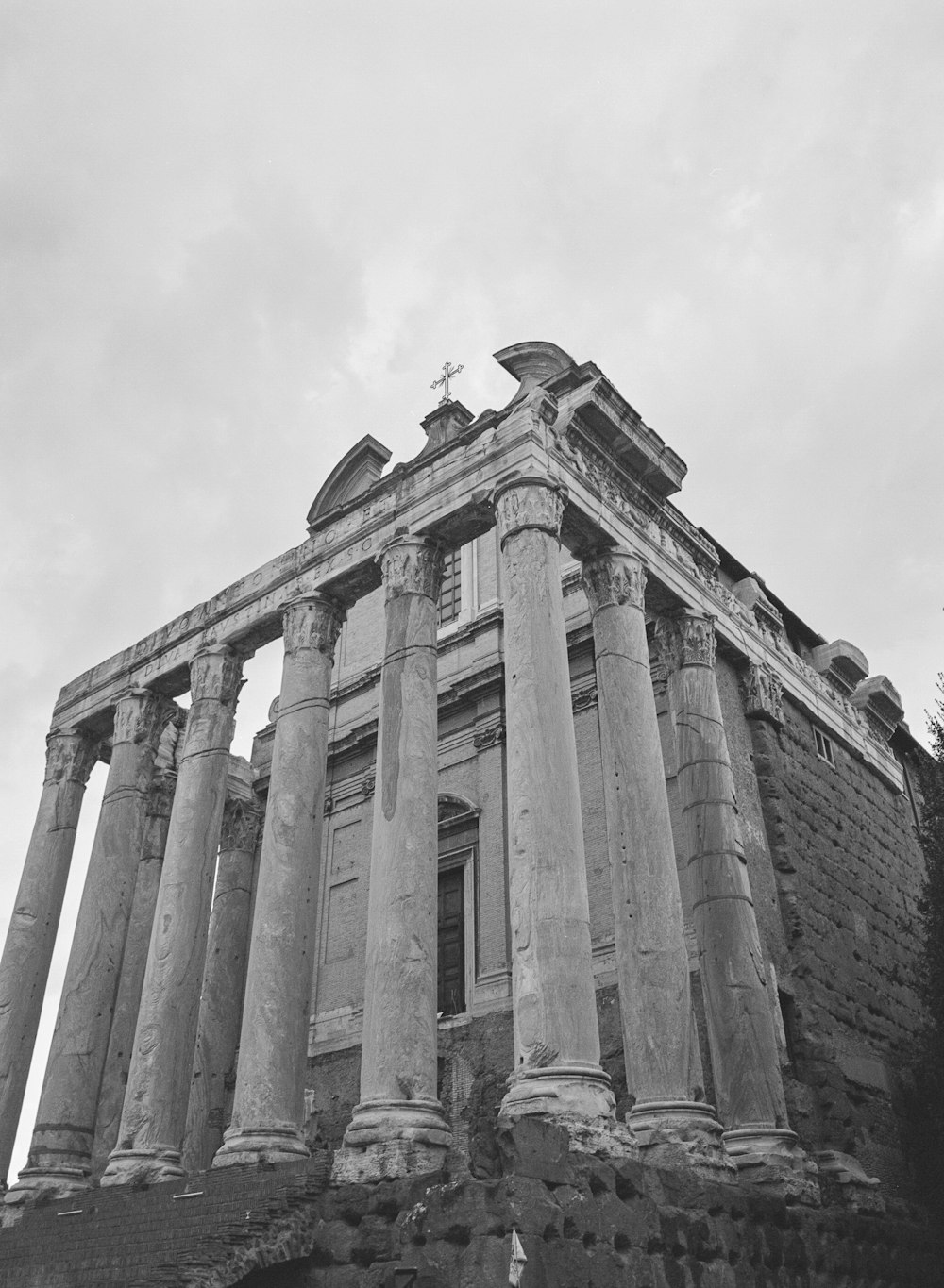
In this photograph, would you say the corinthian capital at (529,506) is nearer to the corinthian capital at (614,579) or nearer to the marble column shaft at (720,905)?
the corinthian capital at (614,579)

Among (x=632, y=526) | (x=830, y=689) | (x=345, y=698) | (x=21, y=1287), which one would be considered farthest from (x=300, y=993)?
(x=830, y=689)

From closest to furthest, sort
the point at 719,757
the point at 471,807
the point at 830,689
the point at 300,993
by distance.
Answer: the point at 300,993
the point at 719,757
the point at 471,807
the point at 830,689

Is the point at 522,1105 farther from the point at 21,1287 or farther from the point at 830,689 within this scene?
the point at 830,689

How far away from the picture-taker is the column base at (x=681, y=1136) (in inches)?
406

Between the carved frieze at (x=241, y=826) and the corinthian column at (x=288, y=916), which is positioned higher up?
the carved frieze at (x=241, y=826)

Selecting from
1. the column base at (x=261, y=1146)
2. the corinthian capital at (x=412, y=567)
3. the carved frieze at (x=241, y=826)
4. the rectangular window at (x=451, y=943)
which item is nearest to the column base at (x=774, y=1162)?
the column base at (x=261, y=1146)

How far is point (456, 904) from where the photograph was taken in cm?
1745

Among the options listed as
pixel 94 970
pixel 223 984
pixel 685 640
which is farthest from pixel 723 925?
pixel 223 984

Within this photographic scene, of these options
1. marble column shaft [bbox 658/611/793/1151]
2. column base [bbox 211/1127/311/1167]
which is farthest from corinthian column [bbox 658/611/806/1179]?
column base [bbox 211/1127/311/1167]

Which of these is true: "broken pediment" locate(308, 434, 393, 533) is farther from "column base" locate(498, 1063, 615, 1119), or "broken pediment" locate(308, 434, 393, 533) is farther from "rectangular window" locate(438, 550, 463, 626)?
"column base" locate(498, 1063, 615, 1119)

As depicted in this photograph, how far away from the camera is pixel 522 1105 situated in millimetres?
9344

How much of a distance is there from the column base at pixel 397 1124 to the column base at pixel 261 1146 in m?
1.44

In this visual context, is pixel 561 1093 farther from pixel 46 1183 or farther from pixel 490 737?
pixel 490 737

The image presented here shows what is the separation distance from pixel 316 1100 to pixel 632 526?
33.6 ft
